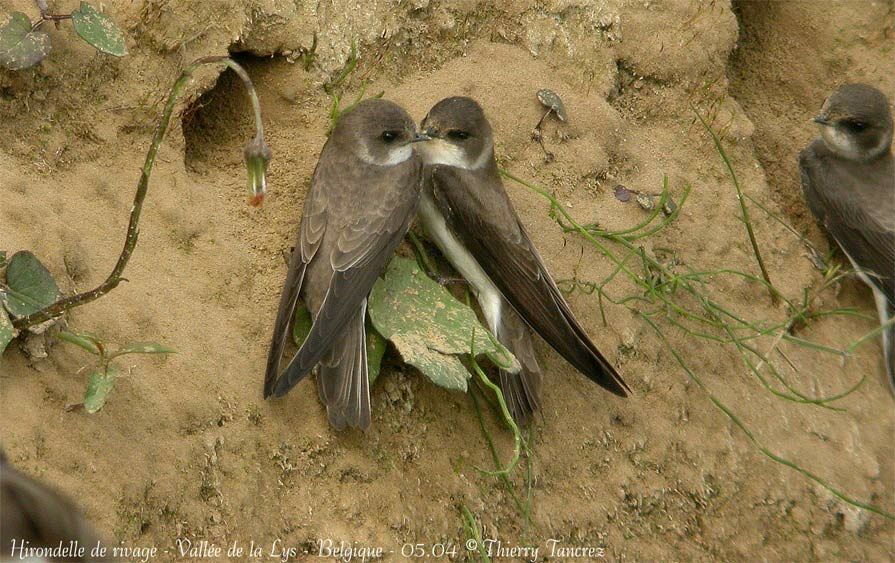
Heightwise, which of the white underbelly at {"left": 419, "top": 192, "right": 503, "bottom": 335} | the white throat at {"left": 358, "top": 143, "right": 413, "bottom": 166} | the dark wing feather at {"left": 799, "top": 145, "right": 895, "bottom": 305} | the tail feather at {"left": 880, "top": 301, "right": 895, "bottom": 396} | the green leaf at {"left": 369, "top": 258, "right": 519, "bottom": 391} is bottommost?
the tail feather at {"left": 880, "top": 301, "right": 895, "bottom": 396}

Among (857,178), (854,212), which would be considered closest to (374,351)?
(854,212)

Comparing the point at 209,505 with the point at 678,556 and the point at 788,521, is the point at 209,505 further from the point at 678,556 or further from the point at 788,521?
the point at 788,521

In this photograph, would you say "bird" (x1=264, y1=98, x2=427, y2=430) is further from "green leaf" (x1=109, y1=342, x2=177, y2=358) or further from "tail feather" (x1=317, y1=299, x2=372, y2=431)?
"green leaf" (x1=109, y1=342, x2=177, y2=358)

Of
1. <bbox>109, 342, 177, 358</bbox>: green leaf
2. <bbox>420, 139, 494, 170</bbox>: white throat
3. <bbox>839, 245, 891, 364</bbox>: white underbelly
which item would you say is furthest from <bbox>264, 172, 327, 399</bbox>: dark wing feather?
<bbox>839, 245, 891, 364</bbox>: white underbelly

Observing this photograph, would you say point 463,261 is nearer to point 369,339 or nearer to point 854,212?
point 369,339

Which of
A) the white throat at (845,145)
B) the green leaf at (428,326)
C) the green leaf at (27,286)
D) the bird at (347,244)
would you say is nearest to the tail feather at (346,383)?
the bird at (347,244)

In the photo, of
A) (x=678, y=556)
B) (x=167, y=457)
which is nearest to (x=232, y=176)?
(x=167, y=457)
